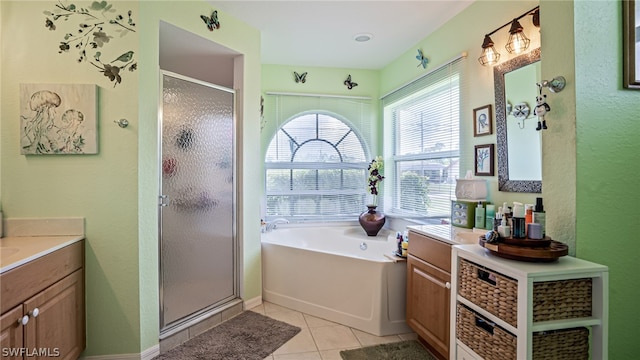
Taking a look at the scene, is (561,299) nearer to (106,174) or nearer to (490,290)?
(490,290)

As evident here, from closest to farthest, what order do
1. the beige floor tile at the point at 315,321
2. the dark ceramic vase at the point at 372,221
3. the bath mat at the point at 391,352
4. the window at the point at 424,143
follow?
the bath mat at the point at 391,352
the beige floor tile at the point at 315,321
the window at the point at 424,143
the dark ceramic vase at the point at 372,221

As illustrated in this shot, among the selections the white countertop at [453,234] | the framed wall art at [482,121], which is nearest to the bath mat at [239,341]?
the white countertop at [453,234]

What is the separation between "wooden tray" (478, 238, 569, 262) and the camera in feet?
4.02

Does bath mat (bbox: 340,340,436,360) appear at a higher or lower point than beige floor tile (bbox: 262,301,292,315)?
lower

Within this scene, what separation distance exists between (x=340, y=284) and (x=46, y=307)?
6.16 feet

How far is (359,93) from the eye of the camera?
396 cm

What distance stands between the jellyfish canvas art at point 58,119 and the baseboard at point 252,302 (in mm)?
1735

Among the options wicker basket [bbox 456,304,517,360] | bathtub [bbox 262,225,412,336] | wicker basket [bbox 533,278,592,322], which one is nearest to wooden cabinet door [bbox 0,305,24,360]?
bathtub [bbox 262,225,412,336]

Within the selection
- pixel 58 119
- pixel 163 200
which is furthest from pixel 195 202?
pixel 58 119

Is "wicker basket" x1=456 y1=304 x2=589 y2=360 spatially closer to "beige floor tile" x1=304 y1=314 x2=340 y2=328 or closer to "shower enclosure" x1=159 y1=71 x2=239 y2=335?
"beige floor tile" x1=304 y1=314 x2=340 y2=328

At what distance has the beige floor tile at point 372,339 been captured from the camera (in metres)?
2.32

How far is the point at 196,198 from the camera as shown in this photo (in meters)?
2.53

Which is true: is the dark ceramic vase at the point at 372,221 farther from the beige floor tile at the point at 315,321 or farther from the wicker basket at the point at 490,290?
the wicker basket at the point at 490,290

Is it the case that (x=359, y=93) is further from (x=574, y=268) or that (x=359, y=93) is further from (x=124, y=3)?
(x=574, y=268)
